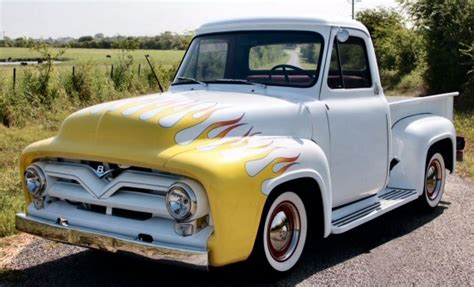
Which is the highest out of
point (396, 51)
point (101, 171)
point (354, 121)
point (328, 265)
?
point (396, 51)

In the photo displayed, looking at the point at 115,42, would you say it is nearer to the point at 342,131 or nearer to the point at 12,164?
the point at 12,164

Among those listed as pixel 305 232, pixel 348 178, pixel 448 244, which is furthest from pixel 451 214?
pixel 305 232

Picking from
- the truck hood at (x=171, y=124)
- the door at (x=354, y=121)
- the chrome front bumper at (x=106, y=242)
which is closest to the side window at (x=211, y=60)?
the truck hood at (x=171, y=124)

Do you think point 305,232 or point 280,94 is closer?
point 305,232

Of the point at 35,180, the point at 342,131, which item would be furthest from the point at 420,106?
the point at 35,180

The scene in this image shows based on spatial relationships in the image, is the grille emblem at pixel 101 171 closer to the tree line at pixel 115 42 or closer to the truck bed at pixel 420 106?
the truck bed at pixel 420 106

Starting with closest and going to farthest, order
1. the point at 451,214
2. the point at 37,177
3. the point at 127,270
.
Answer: the point at 37,177
the point at 127,270
the point at 451,214

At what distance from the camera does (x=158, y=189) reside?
3.94m

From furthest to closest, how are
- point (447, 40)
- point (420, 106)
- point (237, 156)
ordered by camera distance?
point (447, 40) → point (420, 106) → point (237, 156)

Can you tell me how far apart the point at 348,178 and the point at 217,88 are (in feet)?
4.53

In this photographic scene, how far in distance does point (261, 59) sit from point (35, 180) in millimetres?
2191

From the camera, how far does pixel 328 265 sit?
16.1 ft

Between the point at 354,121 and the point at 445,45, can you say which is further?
the point at 445,45

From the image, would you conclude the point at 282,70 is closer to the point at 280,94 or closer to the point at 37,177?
the point at 280,94
